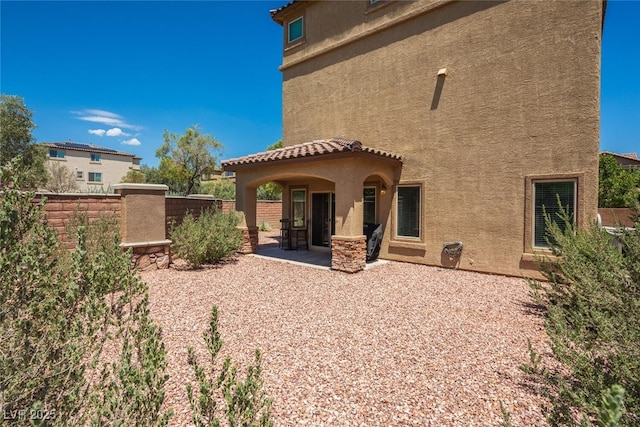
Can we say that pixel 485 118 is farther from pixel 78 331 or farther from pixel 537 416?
pixel 78 331

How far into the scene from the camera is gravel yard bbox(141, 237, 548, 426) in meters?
3.31

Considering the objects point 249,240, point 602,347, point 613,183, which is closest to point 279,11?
point 249,240

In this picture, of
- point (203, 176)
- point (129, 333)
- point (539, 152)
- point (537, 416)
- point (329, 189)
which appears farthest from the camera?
point (203, 176)

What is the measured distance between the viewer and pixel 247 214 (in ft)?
41.7

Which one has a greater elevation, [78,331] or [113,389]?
[78,331]

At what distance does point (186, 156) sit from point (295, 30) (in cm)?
2379

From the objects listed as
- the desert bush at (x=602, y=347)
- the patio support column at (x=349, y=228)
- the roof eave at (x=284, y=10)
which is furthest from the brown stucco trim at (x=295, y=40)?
the desert bush at (x=602, y=347)

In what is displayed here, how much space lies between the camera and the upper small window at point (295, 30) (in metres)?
14.4

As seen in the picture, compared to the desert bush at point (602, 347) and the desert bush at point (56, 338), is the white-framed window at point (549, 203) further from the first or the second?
the desert bush at point (56, 338)

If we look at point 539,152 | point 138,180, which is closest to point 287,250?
point 539,152

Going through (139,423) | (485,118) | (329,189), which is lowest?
(139,423)

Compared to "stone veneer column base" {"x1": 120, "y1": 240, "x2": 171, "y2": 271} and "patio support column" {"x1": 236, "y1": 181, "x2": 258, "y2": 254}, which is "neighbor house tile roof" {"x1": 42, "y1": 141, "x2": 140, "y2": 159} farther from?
"stone veneer column base" {"x1": 120, "y1": 240, "x2": 171, "y2": 271}

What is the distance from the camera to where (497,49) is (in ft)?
30.1

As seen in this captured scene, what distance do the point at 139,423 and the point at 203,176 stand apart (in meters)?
38.0
